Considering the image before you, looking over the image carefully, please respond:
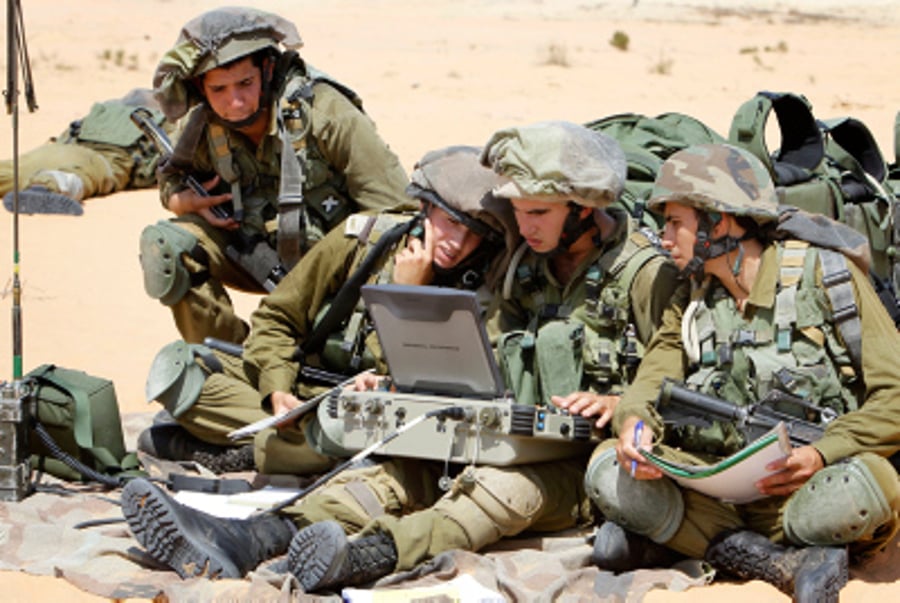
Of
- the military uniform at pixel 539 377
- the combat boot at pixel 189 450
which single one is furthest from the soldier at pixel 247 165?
the military uniform at pixel 539 377

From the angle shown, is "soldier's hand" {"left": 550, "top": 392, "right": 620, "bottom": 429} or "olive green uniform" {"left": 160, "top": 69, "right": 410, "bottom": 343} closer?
"soldier's hand" {"left": 550, "top": 392, "right": 620, "bottom": 429}

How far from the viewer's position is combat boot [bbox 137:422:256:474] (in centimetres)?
728

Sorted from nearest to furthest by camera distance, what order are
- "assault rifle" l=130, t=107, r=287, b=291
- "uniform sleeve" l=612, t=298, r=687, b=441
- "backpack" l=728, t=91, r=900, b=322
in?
"uniform sleeve" l=612, t=298, r=687, b=441
"backpack" l=728, t=91, r=900, b=322
"assault rifle" l=130, t=107, r=287, b=291

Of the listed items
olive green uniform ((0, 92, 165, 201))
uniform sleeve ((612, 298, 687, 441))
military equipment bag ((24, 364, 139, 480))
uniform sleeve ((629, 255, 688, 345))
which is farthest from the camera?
olive green uniform ((0, 92, 165, 201))

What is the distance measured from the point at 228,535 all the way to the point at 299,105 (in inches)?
107

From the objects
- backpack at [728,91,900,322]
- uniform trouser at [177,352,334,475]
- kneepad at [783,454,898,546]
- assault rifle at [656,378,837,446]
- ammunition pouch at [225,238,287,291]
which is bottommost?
uniform trouser at [177,352,334,475]

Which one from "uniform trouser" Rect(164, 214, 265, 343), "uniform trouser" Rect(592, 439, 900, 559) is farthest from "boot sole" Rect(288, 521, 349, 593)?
"uniform trouser" Rect(164, 214, 265, 343)

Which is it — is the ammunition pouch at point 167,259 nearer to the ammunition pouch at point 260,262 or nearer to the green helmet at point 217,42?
the ammunition pouch at point 260,262

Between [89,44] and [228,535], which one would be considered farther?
[89,44]

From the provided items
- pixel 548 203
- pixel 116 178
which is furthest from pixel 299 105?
pixel 116 178

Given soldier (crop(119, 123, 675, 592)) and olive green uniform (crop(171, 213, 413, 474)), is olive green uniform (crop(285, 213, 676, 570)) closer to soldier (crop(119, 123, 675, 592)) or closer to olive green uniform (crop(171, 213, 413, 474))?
soldier (crop(119, 123, 675, 592))

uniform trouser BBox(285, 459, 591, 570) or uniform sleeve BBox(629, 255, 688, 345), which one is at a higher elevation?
uniform sleeve BBox(629, 255, 688, 345)

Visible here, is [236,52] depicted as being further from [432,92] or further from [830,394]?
[432,92]

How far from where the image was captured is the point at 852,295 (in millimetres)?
5535
